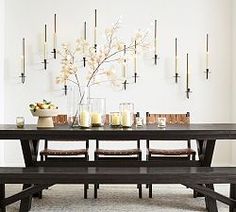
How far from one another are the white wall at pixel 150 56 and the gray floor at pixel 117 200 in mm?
1582

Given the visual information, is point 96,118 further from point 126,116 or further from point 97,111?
point 126,116

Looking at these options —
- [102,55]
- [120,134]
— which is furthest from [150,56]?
[120,134]

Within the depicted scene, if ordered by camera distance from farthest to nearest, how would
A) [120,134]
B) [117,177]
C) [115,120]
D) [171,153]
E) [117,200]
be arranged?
[171,153] → [117,200] → [115,120] → [120,134] → [117,177]

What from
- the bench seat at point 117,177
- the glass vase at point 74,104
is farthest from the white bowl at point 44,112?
the bench seat at point 117,177

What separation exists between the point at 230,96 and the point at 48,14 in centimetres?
288

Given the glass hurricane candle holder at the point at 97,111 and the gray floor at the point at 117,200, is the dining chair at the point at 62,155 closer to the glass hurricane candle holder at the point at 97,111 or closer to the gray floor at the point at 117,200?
the gray floor at the point at 117,200

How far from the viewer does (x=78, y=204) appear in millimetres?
4113

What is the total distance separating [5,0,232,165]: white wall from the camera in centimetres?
616

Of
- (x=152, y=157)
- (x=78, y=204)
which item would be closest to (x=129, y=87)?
(x=152, y=157)

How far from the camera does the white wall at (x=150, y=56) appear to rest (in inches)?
243

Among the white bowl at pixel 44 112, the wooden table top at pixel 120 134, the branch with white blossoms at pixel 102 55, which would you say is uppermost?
the branch with white blossoms at pixel 102 55

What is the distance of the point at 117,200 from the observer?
4.29 meters

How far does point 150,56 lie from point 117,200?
2.57 meters

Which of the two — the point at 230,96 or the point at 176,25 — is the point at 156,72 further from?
the point at 230,96
